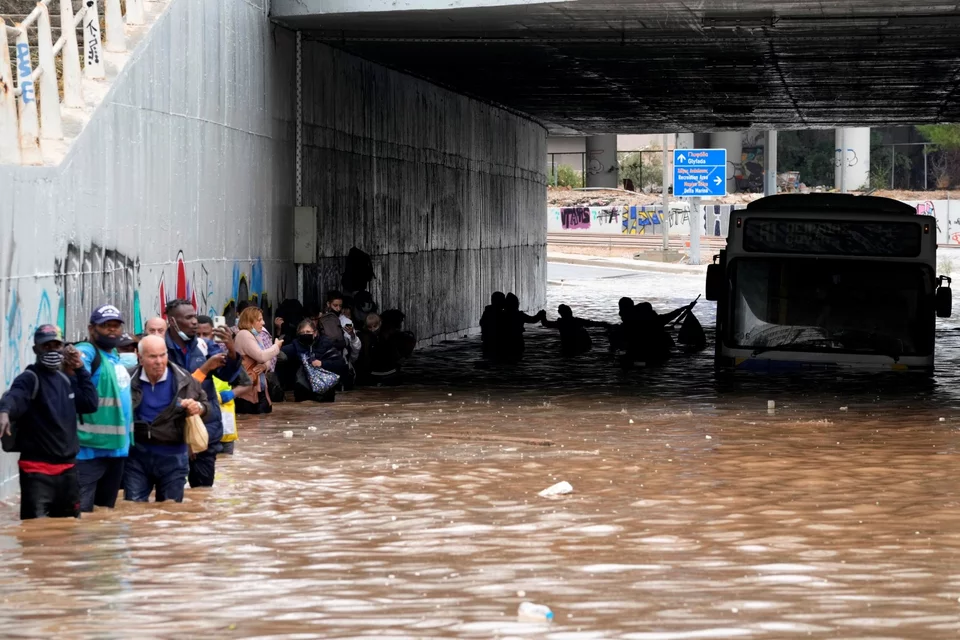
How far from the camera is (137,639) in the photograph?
7.84 meters

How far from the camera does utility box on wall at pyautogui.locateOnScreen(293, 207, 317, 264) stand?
22531 mm

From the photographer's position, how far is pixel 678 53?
82.6ft

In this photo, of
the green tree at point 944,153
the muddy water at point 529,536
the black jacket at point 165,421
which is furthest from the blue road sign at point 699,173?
the black jacket at point 165,421

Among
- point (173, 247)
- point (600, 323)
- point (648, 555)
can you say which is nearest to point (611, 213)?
point (600, 323)

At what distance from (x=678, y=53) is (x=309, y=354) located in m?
8.21

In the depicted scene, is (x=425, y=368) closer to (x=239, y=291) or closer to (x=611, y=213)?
(x=239, y=291)

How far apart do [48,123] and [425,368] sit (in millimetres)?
12468

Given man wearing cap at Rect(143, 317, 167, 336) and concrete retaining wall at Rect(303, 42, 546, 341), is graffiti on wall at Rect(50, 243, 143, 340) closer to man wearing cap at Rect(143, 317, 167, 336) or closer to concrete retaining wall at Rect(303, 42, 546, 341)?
man wearing cap at Rect(143, 317, 167, 336)

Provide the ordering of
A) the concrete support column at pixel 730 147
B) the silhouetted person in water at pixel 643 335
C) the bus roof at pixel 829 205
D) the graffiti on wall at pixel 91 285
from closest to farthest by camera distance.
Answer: the graffiti on wall at pixel 91 285
the bus roof at pixel 829 205
the silhouetted person in water at pixel 643 335
the concrete support column at pixel 730 147

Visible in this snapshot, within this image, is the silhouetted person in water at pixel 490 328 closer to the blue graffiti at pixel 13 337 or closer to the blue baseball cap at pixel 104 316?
the blue graffiti at pixel 13 337

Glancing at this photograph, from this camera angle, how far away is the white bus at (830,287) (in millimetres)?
22438

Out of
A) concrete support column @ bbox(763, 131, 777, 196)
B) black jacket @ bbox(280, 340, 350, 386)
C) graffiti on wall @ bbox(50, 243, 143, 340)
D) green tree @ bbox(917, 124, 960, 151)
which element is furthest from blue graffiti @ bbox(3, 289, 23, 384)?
green tree @ bbox(917, 124, 960, 151)

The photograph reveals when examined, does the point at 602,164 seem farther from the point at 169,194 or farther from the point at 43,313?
the point at 43,313

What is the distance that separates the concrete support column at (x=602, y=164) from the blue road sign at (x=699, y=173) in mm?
31726
